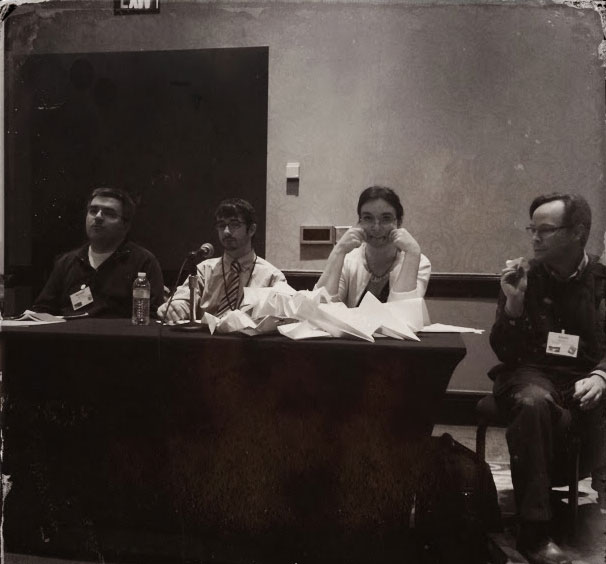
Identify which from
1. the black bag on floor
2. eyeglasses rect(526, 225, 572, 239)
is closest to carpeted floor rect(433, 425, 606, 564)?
the black bag on floor

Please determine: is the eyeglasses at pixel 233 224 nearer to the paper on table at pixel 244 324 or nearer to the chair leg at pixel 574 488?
the paper on table at pixel 244 324

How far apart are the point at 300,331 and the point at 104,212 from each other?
4.03 ft

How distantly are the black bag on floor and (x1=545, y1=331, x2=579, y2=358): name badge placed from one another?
1.55ft

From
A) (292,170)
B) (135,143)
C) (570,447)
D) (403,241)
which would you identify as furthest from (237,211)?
(570,447)

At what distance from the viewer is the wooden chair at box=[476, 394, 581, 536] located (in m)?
1.60

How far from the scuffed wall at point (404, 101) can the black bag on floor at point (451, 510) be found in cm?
110

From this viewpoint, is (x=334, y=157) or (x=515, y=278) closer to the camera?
(x=515, y=278)

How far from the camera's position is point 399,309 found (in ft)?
5.31

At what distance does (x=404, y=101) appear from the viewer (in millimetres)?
2449

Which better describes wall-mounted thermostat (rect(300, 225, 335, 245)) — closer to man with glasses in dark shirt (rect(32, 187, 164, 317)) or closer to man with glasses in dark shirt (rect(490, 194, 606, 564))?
man with glasses in dark shirt (rect(32, 187, 164, 317))

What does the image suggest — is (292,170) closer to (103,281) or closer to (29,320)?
(103,281)

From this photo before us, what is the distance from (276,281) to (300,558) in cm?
108

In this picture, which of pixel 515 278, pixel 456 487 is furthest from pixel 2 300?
pixel 515 278

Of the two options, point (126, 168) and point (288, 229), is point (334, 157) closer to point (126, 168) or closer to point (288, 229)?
point (288, 229)
